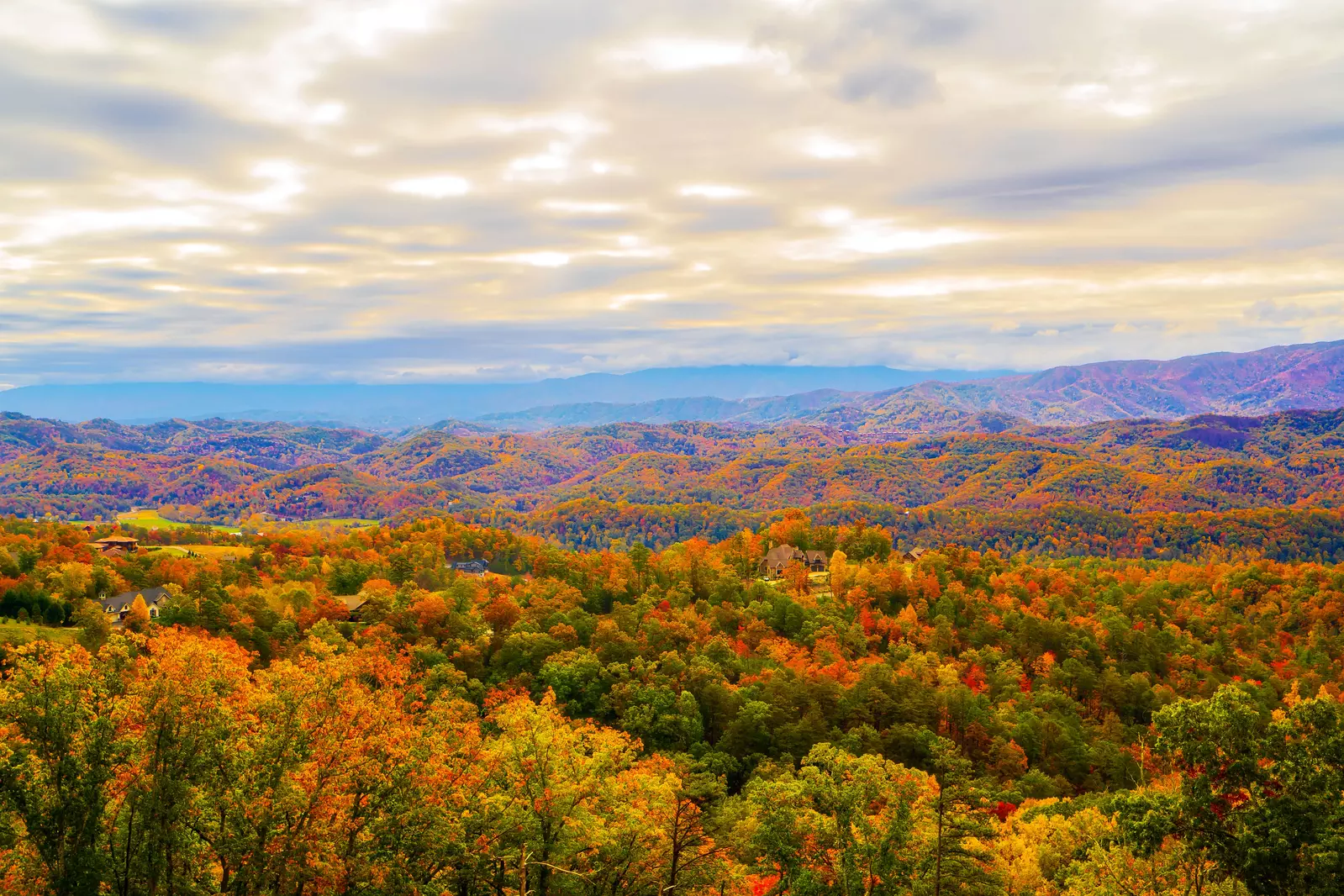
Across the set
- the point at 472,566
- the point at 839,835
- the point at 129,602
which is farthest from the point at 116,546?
the point at 839,835

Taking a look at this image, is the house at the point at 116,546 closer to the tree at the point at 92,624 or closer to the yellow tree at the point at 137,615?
the tree at the point at 92,624

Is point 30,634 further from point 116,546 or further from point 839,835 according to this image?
point 839,835

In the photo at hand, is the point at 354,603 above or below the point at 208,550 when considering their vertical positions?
above

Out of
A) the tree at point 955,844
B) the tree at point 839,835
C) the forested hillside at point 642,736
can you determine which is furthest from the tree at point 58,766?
the tree at point 955,844

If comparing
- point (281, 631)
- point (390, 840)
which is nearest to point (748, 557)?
point (281, 631)

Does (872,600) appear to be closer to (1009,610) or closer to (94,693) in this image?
(1009,610)
